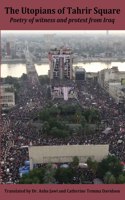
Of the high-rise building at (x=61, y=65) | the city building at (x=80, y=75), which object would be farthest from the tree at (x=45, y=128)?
the high-rise building at (x=61, y=65)

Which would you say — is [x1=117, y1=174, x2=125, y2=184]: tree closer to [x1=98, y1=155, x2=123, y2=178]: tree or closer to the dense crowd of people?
[x1=98, y1=155, x2=123, y2=178]: tree

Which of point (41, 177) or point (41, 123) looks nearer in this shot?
point (41, 177)

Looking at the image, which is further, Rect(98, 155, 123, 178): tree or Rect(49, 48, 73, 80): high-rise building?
Rect(49, 48, 73, 80): high-rise building

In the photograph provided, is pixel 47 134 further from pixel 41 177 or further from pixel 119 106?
pixel 119 106

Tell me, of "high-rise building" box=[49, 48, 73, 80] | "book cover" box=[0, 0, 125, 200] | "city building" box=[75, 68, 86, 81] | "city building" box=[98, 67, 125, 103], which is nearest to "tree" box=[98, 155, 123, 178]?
"book cover" box=[0, 0, 125, 200]

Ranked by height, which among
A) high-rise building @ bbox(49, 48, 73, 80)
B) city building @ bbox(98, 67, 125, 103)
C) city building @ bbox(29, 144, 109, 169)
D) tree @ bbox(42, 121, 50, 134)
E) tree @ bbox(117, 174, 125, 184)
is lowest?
tree @ bbox(117, 174, 125, 184)
